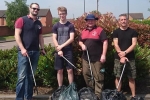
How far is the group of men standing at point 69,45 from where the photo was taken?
202 inches

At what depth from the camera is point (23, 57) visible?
204 inches

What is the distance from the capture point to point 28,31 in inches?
204

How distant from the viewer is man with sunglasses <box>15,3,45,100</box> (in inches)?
201

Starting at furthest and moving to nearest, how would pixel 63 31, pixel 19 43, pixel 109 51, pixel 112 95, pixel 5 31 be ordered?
1. pixel 5 31
2. pixel 109 51
3. pixel 63 31
4. pixel 19 43
5. pixel 112 95

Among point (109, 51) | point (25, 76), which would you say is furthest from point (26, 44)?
point (109, 51)

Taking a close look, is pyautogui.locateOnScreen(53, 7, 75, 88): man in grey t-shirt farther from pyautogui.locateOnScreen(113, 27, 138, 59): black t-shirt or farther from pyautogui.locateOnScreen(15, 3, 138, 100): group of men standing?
pyautogui.locateOnScreen(113, 27, 138, 59): black t-shirt

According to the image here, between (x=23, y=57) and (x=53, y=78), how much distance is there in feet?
4.54

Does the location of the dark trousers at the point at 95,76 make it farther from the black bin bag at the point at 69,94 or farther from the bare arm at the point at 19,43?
the bare arm at the point at 19,43

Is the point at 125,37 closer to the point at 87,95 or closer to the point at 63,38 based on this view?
the point at 63,38

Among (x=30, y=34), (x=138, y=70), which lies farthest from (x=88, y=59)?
(x=138, y=70)

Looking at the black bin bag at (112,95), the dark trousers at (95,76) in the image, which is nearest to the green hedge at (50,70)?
the dark trousers at (95,76)

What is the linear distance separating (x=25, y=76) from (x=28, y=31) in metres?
0.94

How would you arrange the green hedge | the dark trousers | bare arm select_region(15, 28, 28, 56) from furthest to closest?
the green hedge → the dark trousers → bare arm select_region(15, 28, 28, 56)

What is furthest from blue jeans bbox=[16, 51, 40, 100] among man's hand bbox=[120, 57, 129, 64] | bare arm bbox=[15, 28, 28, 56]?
man's hand bbox=[120, 57, 129, 64]
